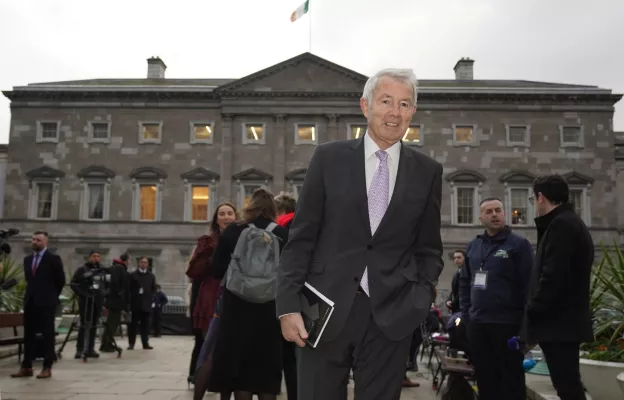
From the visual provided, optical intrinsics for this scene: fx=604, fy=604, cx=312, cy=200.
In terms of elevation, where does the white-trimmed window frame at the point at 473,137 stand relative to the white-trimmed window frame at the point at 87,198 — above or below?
above

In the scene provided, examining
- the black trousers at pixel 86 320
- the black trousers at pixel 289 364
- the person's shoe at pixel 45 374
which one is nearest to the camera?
the black trousers at pixel 289 364

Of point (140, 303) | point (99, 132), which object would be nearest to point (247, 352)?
point (140, 303)

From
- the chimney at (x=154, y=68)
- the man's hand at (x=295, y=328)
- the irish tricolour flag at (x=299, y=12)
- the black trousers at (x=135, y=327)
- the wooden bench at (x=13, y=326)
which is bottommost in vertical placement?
the black trousers at (x=135, y=327)

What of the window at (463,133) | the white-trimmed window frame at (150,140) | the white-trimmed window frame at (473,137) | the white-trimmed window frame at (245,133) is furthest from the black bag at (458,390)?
the white-trimmed window frame at (150,140)

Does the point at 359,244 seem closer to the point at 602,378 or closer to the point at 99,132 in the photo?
the point at 602,378

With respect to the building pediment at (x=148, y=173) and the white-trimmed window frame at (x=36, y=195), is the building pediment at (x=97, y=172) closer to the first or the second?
the building pediment at (x=148, y=173)

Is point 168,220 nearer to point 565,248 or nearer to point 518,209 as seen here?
point 518,209

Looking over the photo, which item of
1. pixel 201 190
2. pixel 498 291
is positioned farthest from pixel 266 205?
pixel 201 190

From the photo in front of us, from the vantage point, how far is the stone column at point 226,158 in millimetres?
36094

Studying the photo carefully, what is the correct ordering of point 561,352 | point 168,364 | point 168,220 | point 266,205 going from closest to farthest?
point 561,352 → point 266,205 → point 168,364 → point 168,220

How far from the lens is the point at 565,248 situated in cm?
488

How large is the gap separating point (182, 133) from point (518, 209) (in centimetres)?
2089

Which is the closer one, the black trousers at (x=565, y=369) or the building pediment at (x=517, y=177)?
the black trousers at (x=565, y=369)

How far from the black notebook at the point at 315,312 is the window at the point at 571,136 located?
37197 mm
